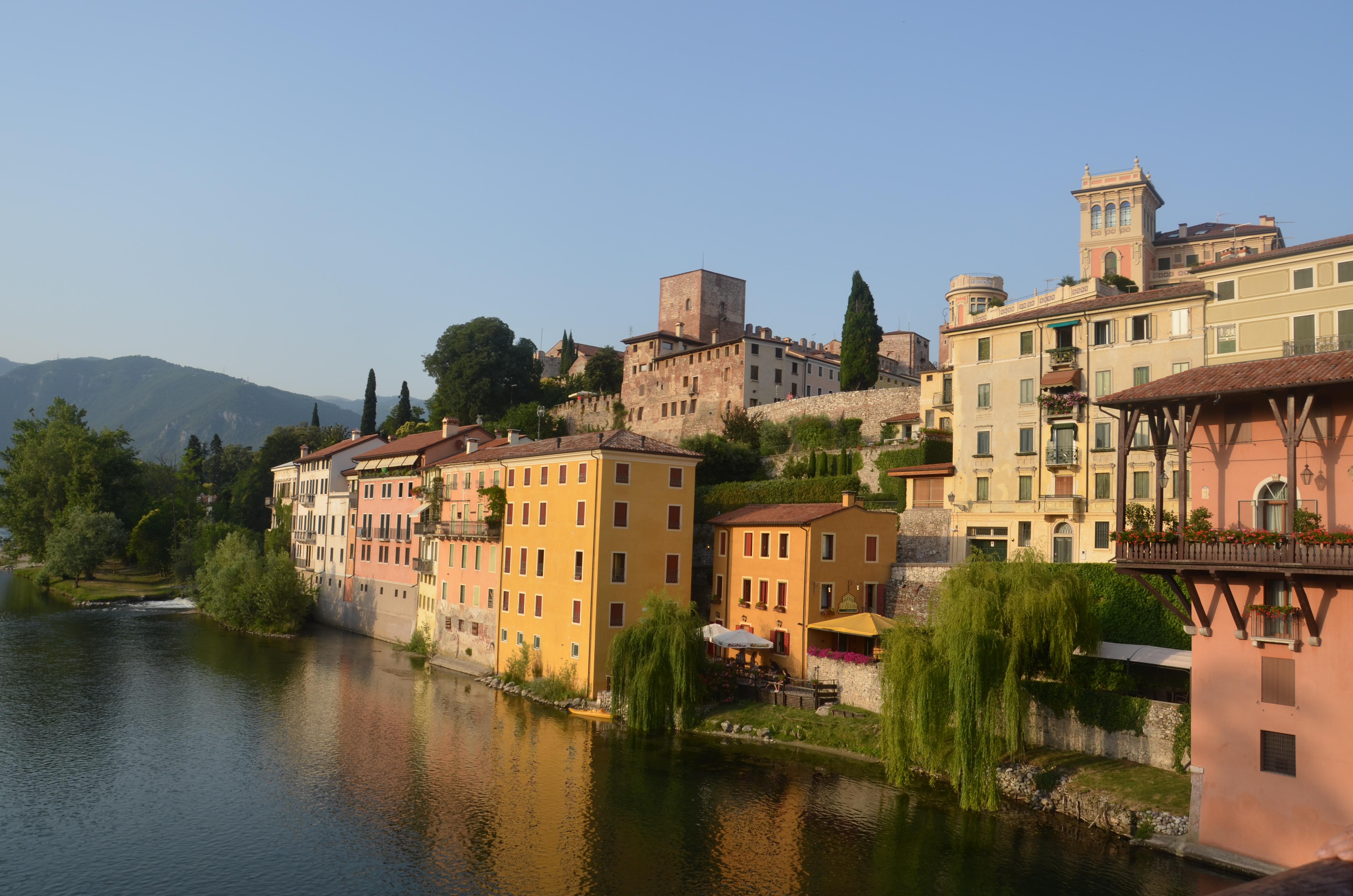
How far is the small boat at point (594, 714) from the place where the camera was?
3538 centimetres

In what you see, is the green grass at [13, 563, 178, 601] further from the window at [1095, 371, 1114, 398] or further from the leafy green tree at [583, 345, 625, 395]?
the window at [1095, 371, 1114, 398]

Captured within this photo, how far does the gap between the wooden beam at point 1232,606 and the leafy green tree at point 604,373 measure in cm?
7012

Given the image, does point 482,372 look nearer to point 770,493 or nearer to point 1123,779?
point 770,493

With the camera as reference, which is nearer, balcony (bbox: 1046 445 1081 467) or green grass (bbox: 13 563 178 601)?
balcony (bbox: 1046 445 1081 467)

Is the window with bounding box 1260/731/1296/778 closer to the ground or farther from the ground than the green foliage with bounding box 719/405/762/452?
closer to the ground

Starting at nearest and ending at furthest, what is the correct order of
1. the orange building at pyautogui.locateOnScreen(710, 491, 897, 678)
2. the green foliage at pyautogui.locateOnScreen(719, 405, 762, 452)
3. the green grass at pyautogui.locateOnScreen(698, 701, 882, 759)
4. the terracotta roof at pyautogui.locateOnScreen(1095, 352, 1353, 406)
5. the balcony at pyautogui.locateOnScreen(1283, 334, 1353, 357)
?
the terracotta roof at pyautogui.locateOnScreen(1095, 352, 1353, 406) → the green grass at pyautogui.locateOnScreen(698, 701, 882, 759) → the balcony at pyautogui.locateOnScreen(1283, 334, 1353, 357) → the orange building at pyautogui.locateOnScreen(710, 491, 897, 678) → the green foliage at pyautogui.locateOnScreen(719, 405, 762, 452)

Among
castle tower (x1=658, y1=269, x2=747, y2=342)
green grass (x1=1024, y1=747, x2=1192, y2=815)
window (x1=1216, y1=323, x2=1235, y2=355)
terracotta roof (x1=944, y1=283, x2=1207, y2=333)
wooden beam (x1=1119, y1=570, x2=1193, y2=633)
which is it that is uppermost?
castle tower (x1=658, y1=269, x2=747, y2=342)

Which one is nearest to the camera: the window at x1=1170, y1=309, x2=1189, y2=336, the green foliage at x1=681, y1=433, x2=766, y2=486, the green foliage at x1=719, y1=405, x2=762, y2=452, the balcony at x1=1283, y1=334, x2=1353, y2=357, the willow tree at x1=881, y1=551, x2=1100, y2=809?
the willow tree at x1=881, y1=551, x2=1100, y2=809

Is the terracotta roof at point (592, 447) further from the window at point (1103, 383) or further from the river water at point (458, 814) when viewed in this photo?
the window at point (1103, 383)

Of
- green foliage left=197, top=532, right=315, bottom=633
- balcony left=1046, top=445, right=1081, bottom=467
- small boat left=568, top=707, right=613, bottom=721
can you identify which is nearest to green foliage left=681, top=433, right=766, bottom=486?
balcony left=1046, top=445, right=1081, bottom=467

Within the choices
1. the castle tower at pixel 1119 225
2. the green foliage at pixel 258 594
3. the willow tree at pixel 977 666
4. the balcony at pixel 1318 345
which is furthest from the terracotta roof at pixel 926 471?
the green foliage at pixel 258 594

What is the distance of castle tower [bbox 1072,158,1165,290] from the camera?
220 ft

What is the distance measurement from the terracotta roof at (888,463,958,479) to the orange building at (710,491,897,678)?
4.69 meters

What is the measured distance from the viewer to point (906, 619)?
28.7 metres
